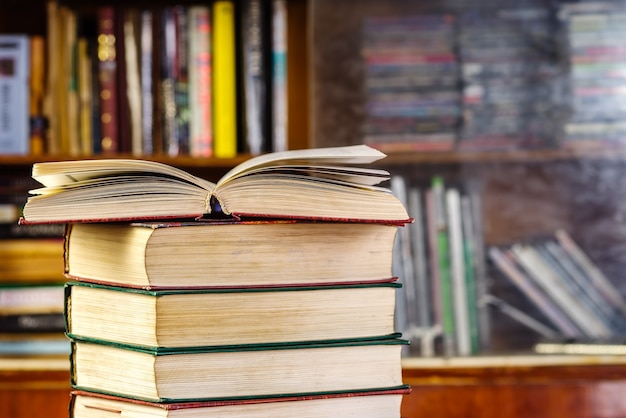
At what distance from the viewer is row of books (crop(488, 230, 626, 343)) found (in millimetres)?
1775

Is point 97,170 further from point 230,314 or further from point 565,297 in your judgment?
point 565,297

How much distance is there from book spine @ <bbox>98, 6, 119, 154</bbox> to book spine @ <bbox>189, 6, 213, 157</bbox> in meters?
0.17

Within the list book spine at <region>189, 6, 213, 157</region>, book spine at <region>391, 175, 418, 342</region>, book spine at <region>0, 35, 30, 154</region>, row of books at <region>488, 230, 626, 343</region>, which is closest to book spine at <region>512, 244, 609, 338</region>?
row of books at <region>488, 230, 626, 343</region>

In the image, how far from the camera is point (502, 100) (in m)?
1.78

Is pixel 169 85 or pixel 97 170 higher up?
pixel 169 85

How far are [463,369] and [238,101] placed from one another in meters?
0.72

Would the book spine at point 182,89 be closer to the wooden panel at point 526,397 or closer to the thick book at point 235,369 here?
the wooden panel at point 526,397

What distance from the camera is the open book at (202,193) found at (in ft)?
2.16

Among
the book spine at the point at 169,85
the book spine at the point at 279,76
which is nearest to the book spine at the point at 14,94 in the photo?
the book spine at the point at 169,85

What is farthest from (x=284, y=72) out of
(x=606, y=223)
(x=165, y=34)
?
(x=606, y=223)

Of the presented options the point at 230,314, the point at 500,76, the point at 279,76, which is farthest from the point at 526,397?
the point at 230,314

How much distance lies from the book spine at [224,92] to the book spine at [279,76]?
85 mm

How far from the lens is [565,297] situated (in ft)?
5.83

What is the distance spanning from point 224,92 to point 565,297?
83 centimetres
